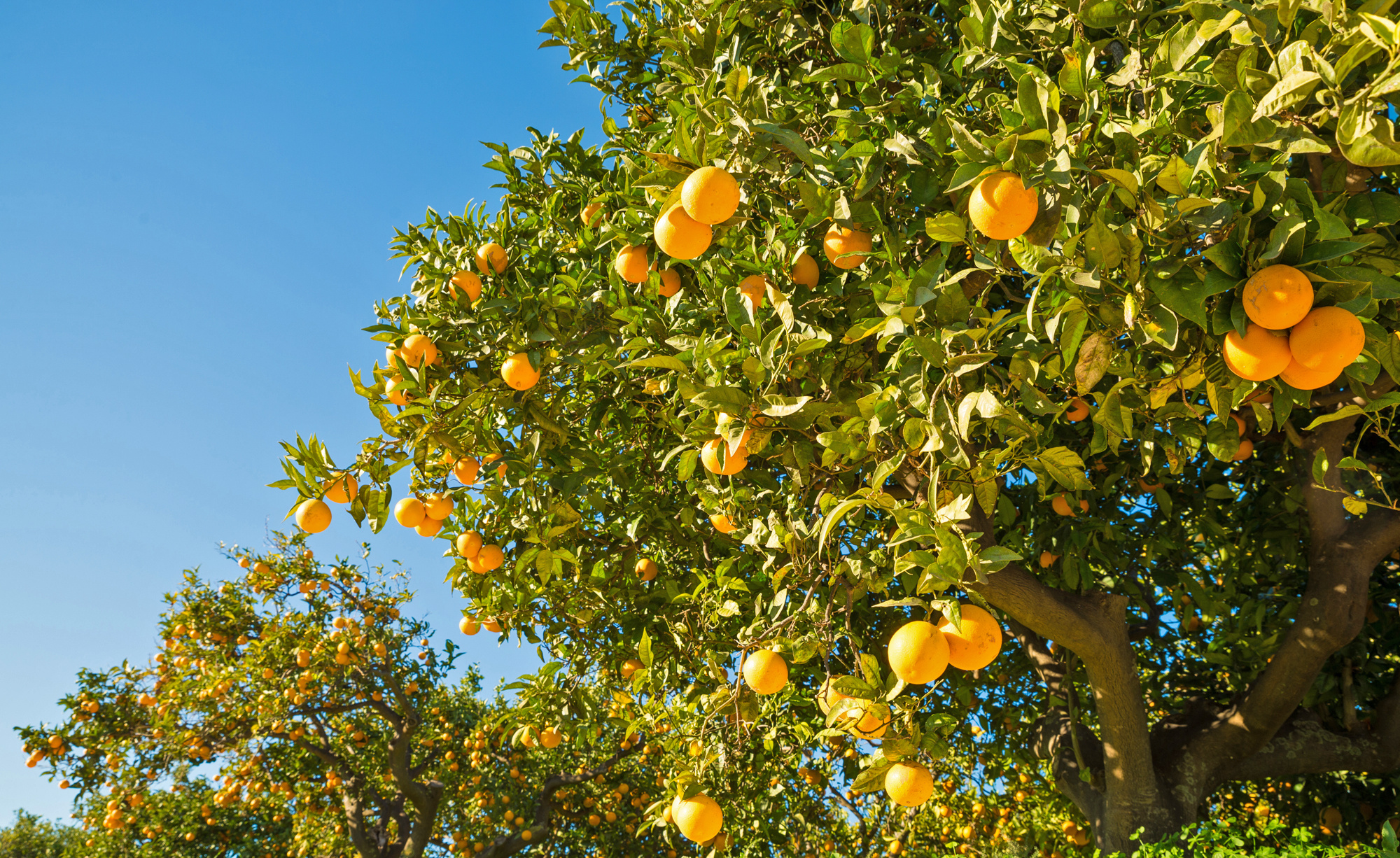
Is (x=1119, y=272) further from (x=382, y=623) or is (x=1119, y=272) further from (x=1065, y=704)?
(x=382, y=623)

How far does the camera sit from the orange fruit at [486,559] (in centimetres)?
300

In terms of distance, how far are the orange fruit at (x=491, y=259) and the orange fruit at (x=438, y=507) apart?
0.94m

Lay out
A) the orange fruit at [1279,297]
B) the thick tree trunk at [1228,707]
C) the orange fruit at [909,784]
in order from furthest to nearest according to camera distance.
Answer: the thick tree trunk at [1228,707] < the orange fruit at [909,784] < the orange fruit at [1279,297]

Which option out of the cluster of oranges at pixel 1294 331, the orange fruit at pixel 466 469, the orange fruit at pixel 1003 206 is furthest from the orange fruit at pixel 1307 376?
the orange fruit at pixel 466 469

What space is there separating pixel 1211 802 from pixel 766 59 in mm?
6367

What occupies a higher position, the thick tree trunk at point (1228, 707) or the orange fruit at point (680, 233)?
the orange fruit at point (680, 233)

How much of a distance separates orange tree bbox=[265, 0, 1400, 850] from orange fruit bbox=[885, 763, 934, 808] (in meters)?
0.02

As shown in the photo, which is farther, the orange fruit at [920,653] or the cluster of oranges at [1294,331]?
the orange fruit at [920,653]

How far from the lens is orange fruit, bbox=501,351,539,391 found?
2566 millimetres

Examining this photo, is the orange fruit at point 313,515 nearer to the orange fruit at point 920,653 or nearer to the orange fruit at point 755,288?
the orange fruit at point 755,288

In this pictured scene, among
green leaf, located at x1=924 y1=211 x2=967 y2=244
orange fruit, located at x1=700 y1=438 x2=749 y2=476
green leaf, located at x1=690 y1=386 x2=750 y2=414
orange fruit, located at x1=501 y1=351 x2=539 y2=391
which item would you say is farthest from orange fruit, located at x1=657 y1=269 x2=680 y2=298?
green leaf, located at x1=924 y1=211 x2=967 y2=244

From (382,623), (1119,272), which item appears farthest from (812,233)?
(382,623)

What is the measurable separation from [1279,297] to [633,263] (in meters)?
1.65

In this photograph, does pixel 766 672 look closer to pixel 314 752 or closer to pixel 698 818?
pixel 698 818
